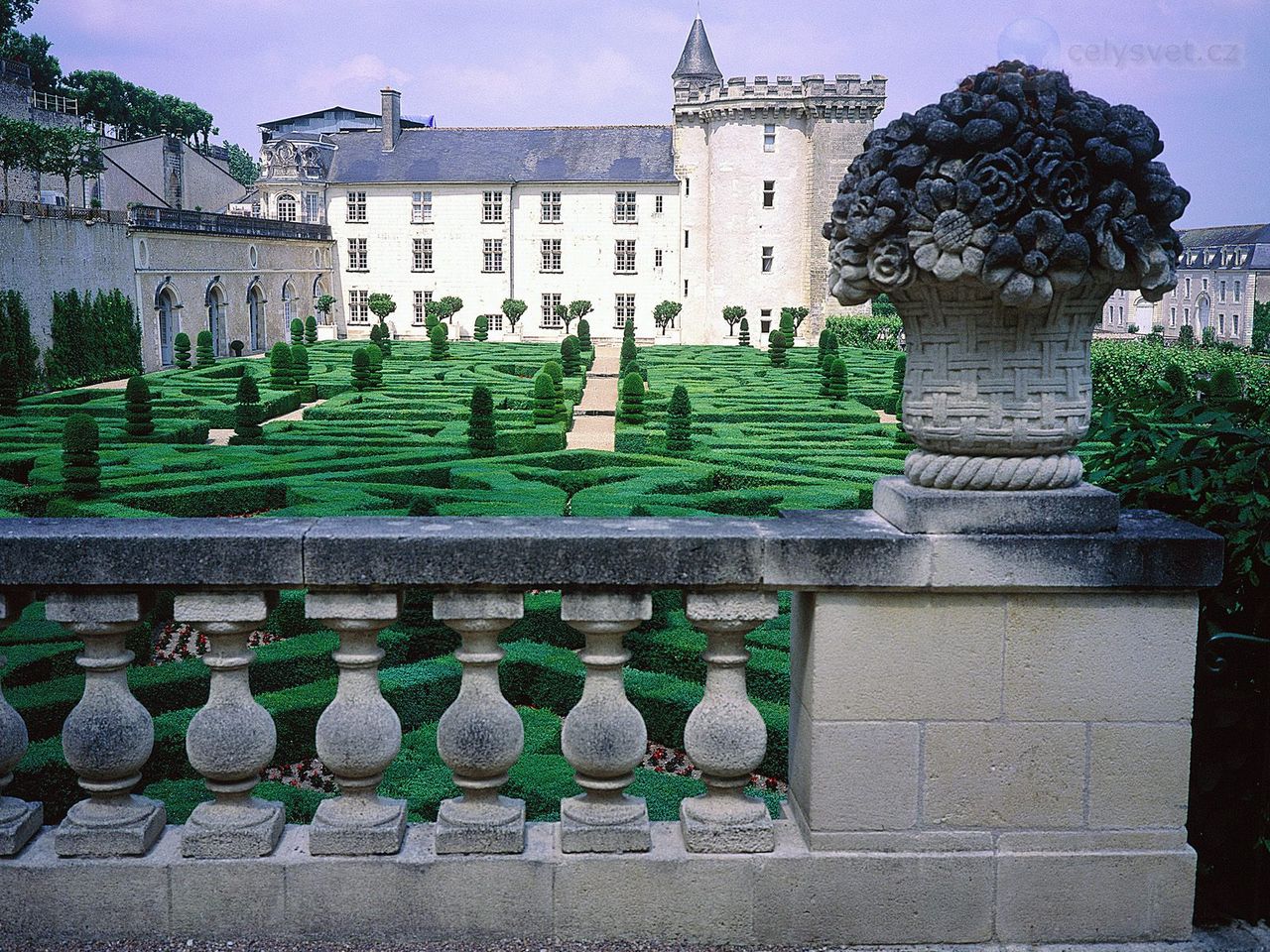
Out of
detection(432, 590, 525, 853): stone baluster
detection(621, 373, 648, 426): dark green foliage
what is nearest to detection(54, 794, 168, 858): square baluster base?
detection(432, 590, 525, 853): stone baluster

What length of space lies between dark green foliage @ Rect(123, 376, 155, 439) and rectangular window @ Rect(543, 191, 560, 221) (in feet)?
109

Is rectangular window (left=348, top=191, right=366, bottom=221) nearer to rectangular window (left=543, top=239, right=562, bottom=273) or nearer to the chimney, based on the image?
the chimney

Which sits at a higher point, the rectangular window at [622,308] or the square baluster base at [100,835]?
the rectangular window at [622,308]

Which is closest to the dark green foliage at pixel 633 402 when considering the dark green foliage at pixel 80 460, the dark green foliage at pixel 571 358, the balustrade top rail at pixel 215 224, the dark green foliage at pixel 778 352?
the dark green foliage at pixel 80 460

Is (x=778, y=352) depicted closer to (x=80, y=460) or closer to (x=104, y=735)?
(x=80, y=460)

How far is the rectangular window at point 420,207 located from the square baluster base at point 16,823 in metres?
47.2

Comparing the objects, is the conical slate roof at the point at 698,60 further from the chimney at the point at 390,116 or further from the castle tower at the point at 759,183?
the chimney at the point at 390,116

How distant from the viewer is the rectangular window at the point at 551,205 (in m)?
47.7

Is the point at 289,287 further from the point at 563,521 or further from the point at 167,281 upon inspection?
the point at 563,521

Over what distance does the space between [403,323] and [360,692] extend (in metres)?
47.6

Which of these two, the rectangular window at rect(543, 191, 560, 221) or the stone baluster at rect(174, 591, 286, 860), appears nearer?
the stone baluster at rect(174, 591, 286, 860)

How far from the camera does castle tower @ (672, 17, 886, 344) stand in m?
45.0

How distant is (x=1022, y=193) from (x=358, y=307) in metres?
48.6

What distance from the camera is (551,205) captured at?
47750 millimetres
